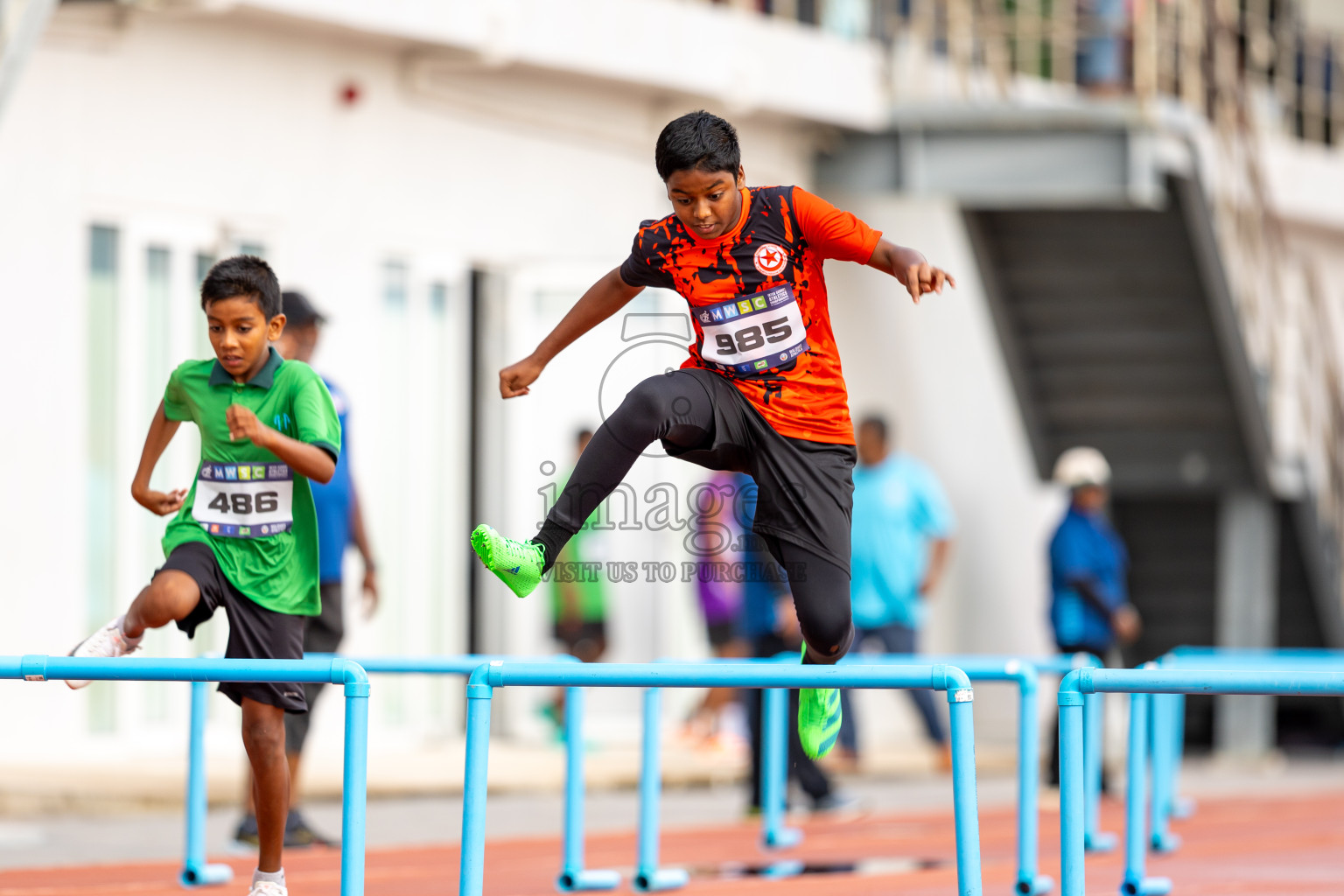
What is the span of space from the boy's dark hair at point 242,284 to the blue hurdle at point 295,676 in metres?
1.02

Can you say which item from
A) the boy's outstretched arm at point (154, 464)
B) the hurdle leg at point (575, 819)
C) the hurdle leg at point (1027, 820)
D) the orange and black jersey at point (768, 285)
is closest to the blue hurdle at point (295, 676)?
the boy's outstretched arm at point (154, 464)

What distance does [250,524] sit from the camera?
6.17m

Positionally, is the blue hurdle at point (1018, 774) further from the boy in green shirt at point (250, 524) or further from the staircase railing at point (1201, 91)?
the staircase railing at point (1201, 91)

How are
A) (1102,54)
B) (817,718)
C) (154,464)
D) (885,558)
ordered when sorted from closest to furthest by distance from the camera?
(154,464) < (817,718) < (885,558) < (1102,54)

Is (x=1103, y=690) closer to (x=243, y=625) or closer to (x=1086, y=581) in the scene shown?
(x=243, y=625)

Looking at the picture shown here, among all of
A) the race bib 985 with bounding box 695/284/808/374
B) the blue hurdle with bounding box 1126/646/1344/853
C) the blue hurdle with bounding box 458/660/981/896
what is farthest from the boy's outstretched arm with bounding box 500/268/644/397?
the blue hurdle with bounding box 1126/646/1344/853

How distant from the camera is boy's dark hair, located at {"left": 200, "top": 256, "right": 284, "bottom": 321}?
6062 mm

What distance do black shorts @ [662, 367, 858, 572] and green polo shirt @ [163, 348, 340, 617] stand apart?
3.31 feet

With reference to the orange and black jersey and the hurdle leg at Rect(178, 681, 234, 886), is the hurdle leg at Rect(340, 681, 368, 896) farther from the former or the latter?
the hurdle leg at Rect(178, 681, 234, 886)

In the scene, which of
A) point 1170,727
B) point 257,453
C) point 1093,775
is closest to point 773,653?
point 1170,727

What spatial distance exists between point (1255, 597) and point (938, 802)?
17.8 ft

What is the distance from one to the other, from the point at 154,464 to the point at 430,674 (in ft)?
4.25

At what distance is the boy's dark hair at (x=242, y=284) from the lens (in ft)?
19.9

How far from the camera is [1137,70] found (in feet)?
48.1
